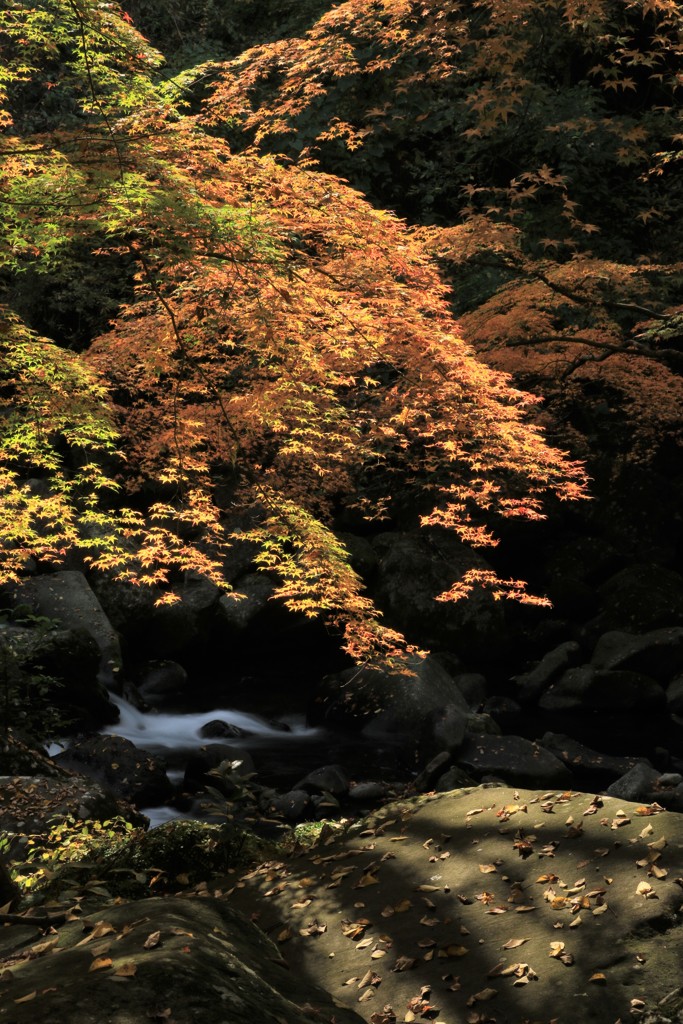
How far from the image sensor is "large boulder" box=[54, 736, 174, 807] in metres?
9.02

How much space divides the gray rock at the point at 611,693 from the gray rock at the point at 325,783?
397cm

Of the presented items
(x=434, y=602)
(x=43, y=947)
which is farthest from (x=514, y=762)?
(x=43, y=947)

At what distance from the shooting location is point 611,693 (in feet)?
39.4

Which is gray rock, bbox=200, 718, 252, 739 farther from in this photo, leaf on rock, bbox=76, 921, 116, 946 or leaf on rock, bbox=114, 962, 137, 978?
leaf on rock, bbox=114, 962, 137, 978

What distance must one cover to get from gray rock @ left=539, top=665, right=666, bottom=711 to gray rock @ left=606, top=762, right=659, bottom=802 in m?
2.62

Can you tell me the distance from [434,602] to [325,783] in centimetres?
424

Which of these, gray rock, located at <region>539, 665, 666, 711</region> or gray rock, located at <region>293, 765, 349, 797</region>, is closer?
gray rock, located at <region>293, 765, 349, 797</region>

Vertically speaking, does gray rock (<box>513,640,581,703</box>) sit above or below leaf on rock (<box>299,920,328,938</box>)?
below

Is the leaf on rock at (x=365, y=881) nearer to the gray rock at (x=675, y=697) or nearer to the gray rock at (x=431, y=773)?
the gray rock at (x=431, y=773)

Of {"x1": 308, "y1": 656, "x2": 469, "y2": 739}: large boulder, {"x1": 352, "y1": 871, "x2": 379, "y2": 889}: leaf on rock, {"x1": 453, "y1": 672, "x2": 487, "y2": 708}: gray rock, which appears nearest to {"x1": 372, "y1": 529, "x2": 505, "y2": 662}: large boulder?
{"x1": 453, "y1": 672, "x2": 487, "y2": 708}: gray rock

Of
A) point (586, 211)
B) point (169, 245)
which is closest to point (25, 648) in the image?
point (169, 245)


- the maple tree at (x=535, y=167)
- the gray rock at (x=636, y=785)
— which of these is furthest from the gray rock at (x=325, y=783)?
the maple tree at (x=535, y=167)

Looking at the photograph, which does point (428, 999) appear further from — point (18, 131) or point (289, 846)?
point (18, 131)

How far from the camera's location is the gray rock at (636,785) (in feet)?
30.0
